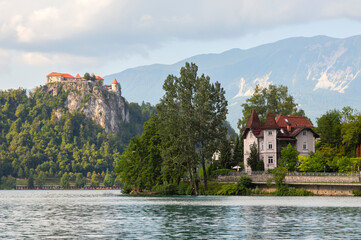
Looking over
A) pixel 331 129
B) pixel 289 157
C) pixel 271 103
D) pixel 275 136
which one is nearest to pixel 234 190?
pixel 289 157

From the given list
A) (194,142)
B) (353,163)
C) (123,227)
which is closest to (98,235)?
(123,227)

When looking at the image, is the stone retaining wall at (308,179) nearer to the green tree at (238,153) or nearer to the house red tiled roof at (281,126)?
the house red tiled roof at (281,126)

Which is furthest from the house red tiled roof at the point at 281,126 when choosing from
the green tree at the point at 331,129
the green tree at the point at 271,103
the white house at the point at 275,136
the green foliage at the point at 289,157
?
the green tree at the point at 271,103

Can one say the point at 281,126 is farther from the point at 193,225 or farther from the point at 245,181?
the point at 193,225

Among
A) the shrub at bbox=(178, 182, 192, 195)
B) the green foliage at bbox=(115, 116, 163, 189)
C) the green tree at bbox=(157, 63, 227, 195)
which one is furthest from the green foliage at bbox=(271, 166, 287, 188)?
the green foliage at bbox=(115, 116, 163, 189)

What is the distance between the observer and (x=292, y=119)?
137m

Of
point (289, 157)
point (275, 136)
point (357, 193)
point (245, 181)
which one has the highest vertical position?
Result: point (275, 136)

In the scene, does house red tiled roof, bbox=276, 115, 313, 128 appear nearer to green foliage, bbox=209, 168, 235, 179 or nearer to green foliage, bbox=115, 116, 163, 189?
green foliage, bbox=209, 168, 235, 179

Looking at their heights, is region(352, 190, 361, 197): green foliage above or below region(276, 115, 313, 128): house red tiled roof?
below

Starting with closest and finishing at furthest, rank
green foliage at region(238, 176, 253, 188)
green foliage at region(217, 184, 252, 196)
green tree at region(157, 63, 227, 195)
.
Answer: green tree at region(157, 63, 227, 195) < green foliage at region(217, 184, 252, 196) < green foliage at region(238, 176, 253, 188)

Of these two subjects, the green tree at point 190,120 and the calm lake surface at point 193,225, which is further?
the green tree at point 190,120

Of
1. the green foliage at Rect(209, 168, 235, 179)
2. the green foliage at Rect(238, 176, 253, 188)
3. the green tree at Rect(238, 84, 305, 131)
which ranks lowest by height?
the green foliage at Rect(238, 176, 253, 188)

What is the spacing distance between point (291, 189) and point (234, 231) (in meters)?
63.9

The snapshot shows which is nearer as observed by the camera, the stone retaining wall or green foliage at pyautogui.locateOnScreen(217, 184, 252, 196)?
the stone retaining wall
